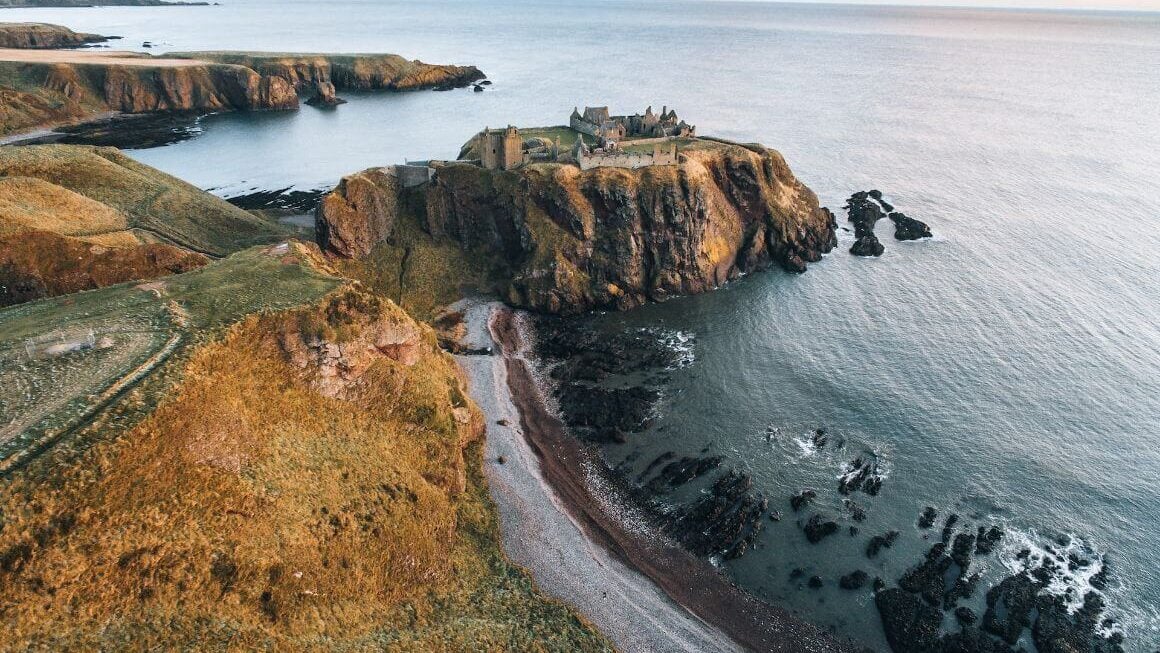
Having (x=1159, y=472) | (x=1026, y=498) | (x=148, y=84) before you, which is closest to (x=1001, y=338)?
(x=1159, y=472)

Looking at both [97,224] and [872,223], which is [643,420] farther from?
[872,223]

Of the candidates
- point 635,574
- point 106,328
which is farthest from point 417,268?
point 635,574

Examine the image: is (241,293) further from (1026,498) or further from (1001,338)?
(1001,338)

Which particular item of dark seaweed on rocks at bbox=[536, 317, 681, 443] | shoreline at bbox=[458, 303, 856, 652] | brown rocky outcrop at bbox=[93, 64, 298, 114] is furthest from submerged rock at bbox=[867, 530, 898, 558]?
brown rocky outcrop at bbox=[93, 64, 298, 114]

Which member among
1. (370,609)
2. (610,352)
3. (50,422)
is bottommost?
(370,609)

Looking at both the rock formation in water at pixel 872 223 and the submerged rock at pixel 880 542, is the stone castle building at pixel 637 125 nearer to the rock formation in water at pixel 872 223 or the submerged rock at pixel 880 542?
the rock formation in water at pixel 872 223

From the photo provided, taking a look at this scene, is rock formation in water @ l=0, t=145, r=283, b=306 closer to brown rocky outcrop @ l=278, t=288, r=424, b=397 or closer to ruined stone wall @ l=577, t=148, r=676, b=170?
brown rocky outcrop @ l=278, t=288, r=424, b=397

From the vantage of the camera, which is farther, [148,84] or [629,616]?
[148,84]
